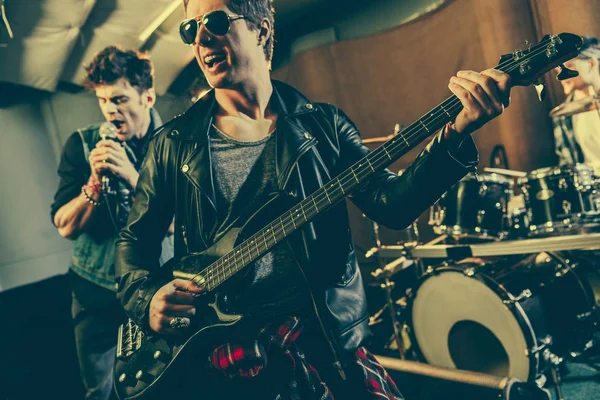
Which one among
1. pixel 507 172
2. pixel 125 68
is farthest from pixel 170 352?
pixel 507 172

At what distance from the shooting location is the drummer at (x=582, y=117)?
213 cm

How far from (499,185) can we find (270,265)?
1.55 metres

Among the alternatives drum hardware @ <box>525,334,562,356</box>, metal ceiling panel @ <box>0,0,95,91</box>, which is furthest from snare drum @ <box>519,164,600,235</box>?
metal ceiling panel @ <box>0,0,95,91</box>

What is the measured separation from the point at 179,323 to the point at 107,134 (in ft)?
4.10

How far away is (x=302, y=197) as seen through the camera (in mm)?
1513

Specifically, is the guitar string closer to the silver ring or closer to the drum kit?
the silver ring

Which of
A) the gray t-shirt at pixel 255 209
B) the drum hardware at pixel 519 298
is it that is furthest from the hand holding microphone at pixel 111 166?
the drum hardware at pixel 519 298

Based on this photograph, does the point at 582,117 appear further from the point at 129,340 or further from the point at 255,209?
the point at 129,340

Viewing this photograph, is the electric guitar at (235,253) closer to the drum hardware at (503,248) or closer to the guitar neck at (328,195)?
the guitar neck at (328,195)

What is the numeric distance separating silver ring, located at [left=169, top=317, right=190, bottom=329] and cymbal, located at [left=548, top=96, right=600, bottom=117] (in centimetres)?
192

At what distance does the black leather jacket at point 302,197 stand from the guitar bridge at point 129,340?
4.1 inches

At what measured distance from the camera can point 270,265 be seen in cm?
150

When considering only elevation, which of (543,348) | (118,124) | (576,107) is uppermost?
(118,124)

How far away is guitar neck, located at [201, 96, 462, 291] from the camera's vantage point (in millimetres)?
1228
